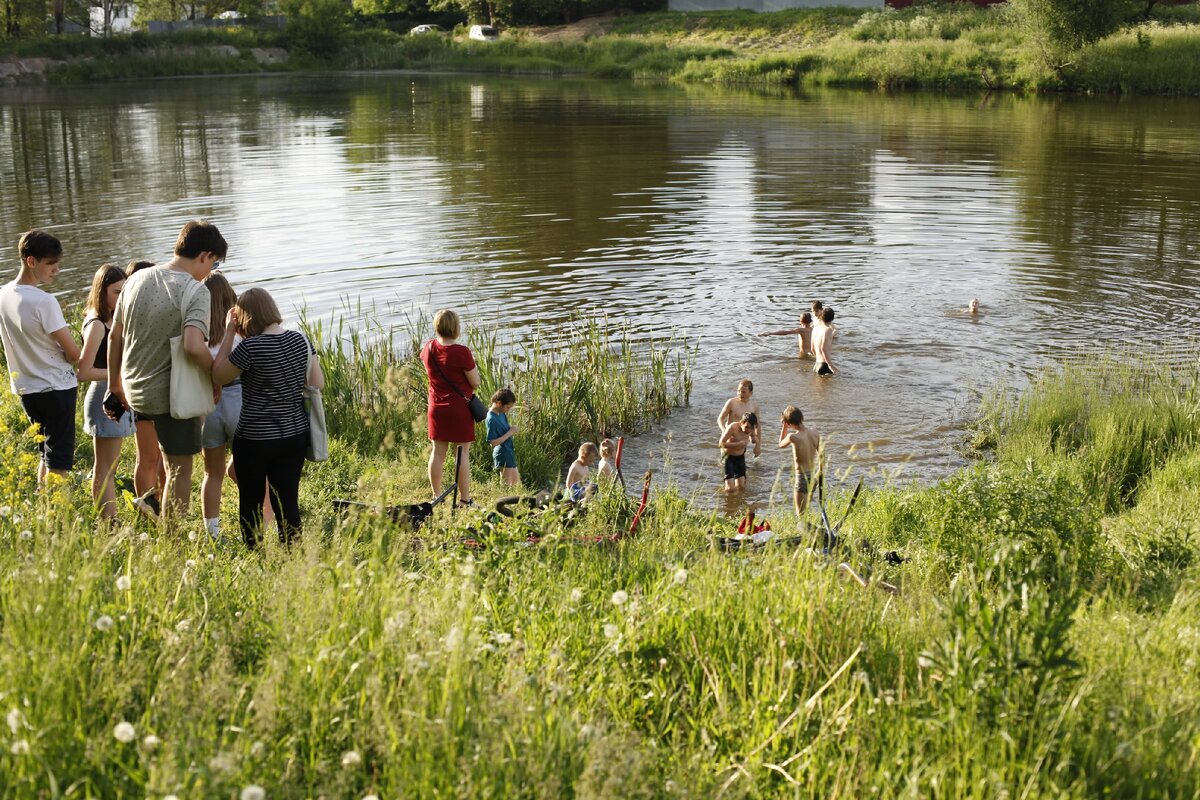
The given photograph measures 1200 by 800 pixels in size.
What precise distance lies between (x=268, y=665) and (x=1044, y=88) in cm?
5284

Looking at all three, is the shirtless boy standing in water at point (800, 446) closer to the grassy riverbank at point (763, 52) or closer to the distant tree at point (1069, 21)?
the distant tree at point (1069, 21)

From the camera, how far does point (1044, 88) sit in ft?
167

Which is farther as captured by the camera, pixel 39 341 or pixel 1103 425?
pixel 1103 425

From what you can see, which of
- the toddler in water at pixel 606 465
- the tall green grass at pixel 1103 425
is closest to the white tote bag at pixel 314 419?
the toddler in water at pixel 606 465

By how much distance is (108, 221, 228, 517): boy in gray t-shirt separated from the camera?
22.5ft

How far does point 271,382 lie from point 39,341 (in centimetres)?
175

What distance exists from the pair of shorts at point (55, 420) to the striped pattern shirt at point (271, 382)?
1.55 metres

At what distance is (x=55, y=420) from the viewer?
25.6 ft

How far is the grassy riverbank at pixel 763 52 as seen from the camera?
5047 cm

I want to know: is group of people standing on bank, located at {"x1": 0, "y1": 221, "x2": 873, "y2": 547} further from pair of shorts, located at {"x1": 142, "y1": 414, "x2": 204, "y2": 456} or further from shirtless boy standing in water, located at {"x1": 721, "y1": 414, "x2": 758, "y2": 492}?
shirtless boy standing in water, located at {"x1": 721, "y1": 414, "x2": 758, "y2": 492}

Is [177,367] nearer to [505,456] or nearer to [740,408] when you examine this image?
[505,456]

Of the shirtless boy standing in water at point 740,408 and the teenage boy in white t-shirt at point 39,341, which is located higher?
the teenage boy in white t-shirt at point 39,341

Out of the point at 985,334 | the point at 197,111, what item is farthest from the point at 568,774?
the point at 197,111

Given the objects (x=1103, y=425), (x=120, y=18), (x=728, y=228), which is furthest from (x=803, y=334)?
(x=120, y=18)
